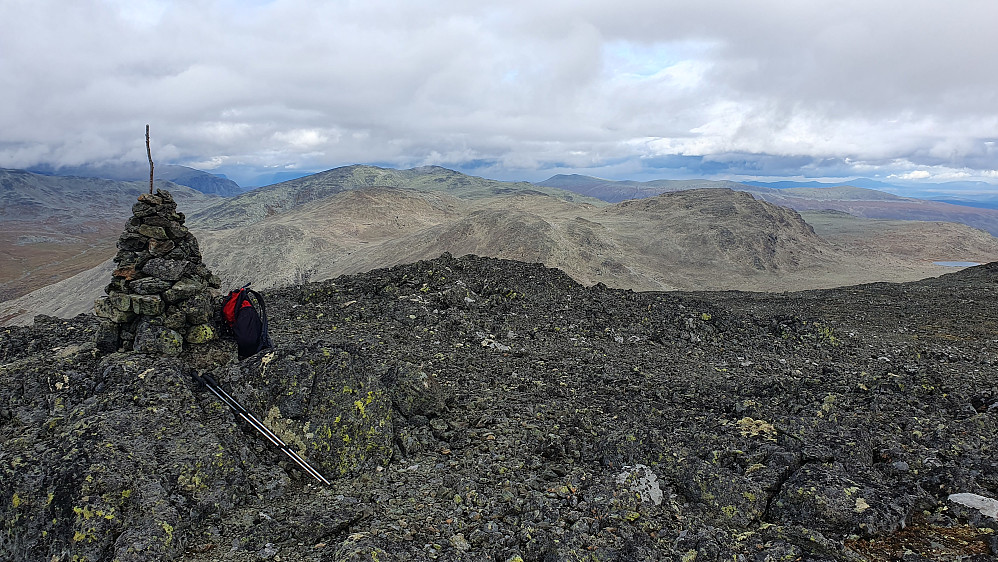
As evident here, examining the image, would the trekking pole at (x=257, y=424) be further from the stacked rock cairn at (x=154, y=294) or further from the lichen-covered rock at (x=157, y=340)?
the stacked rock cairn at (x=154, y=294)

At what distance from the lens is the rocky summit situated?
16.3ft

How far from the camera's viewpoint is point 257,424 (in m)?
6.36

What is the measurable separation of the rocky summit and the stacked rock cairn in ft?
1.06

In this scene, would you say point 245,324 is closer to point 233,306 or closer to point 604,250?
point 233,306

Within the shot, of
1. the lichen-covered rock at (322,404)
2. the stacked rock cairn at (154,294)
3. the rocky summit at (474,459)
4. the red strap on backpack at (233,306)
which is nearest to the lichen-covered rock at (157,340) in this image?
the stacked rock cairn at (154,294)

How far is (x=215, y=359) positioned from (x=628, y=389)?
7595 mm

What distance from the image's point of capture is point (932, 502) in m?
5.41

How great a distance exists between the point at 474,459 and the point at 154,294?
5.63m

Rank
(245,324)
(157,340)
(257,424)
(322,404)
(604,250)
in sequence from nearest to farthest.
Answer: (257,424) → (322,404) → (157,340) → (245,324) → (604,250)

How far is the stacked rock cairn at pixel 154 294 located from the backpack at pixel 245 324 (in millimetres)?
317

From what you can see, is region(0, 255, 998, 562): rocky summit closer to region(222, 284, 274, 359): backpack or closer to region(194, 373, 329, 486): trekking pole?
region(194, 373, 329, 486): trekking pole

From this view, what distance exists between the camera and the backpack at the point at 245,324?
7.38 m

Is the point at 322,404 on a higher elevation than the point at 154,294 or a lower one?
lower

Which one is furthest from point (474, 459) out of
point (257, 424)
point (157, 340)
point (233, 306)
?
point (157, 340)
